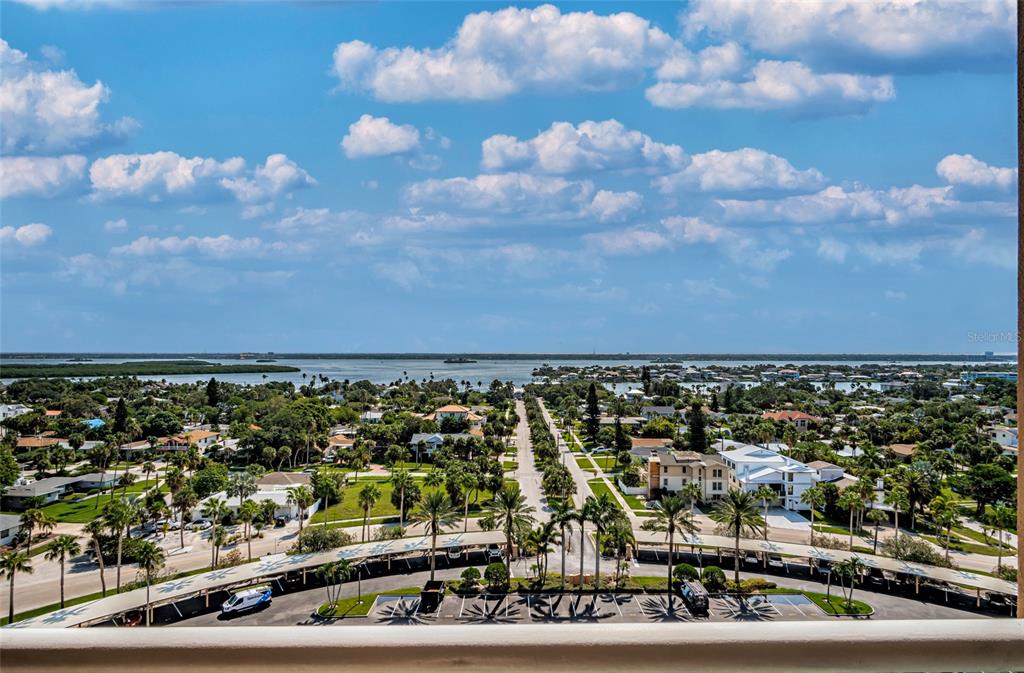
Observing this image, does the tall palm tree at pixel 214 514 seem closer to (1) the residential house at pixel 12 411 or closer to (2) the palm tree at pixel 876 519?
(1) the residential house at pixel 12 411

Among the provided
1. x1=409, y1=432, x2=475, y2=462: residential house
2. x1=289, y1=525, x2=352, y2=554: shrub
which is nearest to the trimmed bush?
x1=289, y1=525, x2=352, y2=554: shrub

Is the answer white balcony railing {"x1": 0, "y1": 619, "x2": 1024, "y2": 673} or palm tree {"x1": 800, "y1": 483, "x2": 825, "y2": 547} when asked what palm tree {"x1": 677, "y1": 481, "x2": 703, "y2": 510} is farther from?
white balcony railing {"x1": 0, "y1": 619, "x2": 1024, "y2": 673}

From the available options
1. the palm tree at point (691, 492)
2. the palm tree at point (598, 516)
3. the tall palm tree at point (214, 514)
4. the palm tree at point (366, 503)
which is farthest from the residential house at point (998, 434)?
the tall palm tree at point (214, 514)

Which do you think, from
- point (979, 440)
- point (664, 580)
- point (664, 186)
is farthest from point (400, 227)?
point (979, 440)

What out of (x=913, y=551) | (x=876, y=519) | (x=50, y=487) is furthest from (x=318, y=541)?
(x=876, y=519)

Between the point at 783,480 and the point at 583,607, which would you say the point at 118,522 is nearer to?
the point at 583,607

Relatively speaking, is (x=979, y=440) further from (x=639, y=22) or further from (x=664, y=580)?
(x=639, y=22)
